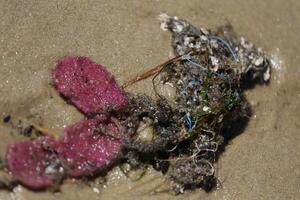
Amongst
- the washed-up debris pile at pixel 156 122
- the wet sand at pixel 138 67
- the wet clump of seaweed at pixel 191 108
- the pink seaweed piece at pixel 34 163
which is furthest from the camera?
the wet clump of seaweed at pixel 191 108

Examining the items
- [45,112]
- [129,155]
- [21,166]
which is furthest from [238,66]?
[21,166]

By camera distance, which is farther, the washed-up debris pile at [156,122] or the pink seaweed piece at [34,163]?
the washed-up debris pile at [156,122]

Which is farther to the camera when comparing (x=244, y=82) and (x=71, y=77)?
(x=244, y=82)

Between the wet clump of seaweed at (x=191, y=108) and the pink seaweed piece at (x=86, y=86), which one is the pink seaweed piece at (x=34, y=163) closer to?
the pink seaweed piece at (x=86, y=86)

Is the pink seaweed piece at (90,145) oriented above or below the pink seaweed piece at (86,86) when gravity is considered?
below

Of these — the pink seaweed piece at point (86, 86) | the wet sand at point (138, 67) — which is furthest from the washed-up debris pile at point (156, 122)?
the wet sand at point (138, 67)

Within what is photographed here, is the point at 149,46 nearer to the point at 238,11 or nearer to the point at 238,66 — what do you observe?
the point at 238,66

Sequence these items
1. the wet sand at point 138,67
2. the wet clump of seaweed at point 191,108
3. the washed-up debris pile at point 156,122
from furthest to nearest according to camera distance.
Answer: the wet clump of seaweed at point 191,108, the wet sand at point 138,67, the washed-up debris pile at point 156,122

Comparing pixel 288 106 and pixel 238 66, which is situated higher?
pixel 238 66
